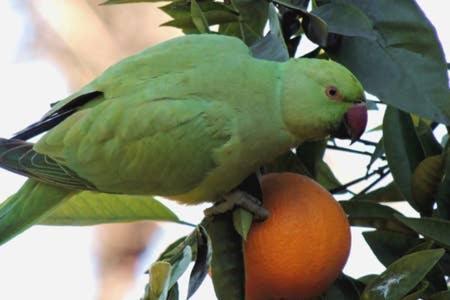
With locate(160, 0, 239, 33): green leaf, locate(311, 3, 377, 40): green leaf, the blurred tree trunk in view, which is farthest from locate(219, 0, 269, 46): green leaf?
the blurred tree trunk

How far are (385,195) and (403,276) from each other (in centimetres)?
38

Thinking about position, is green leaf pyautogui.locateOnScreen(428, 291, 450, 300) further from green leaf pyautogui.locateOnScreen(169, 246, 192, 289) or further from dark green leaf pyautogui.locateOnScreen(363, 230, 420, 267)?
green leaf pyautogui.locateOnScreen(169, 246, 192, 289)

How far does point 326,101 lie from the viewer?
157 centimetres

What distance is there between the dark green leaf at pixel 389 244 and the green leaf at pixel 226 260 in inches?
9.3

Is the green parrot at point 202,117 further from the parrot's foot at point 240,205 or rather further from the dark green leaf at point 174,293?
the dark green leaf at point 174,293

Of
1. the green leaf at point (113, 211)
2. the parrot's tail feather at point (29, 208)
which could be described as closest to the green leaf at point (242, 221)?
the green leaf at point (113, 211)

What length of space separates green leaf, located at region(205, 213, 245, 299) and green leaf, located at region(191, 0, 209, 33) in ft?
1.18

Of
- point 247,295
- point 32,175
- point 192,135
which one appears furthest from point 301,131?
point 32,175

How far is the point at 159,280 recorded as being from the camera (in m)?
1.15

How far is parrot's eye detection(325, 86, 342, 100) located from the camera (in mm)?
1528

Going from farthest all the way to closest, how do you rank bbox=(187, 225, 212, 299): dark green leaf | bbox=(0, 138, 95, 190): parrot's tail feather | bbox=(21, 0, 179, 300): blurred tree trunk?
bbox=(21, 0, 179, 300): blurred tree trunk < bbox=(0, 138, 95, 190): parrot's tail feather < bbox=(187, 225, 212, 299): dark green leaf

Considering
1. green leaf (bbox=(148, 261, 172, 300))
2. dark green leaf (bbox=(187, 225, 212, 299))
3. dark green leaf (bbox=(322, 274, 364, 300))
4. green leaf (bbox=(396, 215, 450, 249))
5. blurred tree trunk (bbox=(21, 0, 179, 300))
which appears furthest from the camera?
blurred tree trunk (bbox=(21, 0, 179, 300))

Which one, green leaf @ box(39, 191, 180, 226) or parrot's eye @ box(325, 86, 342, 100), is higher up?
parrot's eye @ box(325, 86, 342, 100)

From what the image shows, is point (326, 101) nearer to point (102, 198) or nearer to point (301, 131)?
point (301, 131)
